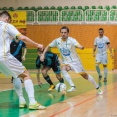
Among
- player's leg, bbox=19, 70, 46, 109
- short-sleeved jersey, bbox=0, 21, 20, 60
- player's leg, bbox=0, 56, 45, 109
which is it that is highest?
short-sleeved jersey, bbox=0, 21, 20, 60

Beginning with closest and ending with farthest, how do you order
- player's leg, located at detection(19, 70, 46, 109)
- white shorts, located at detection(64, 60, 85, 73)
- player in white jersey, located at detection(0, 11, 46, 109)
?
player in white jersey, located at detection(0, 11, 46, 109) < player's leg, located at detection(19, 70, 46, 109) < white shorts, located at detection(64, 60, 85, 73)

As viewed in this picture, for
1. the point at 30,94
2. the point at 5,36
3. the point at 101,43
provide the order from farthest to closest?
the point at 101,43, the point at 30,94, the point at 5,36

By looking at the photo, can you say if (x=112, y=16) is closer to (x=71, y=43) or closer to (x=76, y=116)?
(x=71, y=43)

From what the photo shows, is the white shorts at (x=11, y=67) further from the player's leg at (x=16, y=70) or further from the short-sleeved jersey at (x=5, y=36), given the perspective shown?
the short-sleeved jersey at (x=5, y=36)

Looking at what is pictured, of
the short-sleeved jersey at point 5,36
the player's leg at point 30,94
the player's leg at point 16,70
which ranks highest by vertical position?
the short-sleeved jersey at point 5,36

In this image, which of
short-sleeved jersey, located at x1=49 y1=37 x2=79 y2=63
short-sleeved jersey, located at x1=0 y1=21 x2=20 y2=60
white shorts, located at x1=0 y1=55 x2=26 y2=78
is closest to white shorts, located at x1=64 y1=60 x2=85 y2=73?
short-sleeved jersey, located at x1=49 y1=37 x2=79 y2=63

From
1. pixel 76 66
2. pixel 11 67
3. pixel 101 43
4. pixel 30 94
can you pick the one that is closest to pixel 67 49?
pixel 76 66

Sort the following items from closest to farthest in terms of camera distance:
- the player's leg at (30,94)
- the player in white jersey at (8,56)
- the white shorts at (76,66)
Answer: the player in white jersey at (8,56), the player's leg at (30,94), the white shorts at (76,66)

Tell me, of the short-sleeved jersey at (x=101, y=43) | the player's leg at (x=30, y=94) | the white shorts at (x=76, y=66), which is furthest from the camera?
the short-sleeved jersey at (x=101, y=43)

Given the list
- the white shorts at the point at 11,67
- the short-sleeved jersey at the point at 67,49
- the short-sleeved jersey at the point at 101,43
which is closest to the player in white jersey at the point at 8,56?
the white shorts at the point at 11,67

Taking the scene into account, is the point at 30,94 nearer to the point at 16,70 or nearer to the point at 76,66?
the point at 16,70

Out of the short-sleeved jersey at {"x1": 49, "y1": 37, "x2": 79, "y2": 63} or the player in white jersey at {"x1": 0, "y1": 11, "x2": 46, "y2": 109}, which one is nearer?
the player in white jersey at {"x1": 0, "y1": 11, "x2": 46, "y2": 109}

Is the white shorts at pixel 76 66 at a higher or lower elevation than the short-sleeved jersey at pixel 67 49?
lower

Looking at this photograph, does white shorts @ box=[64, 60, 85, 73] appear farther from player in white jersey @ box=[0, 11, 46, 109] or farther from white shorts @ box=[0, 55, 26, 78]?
white shorts @ box=[0, 55, 26, 78]
